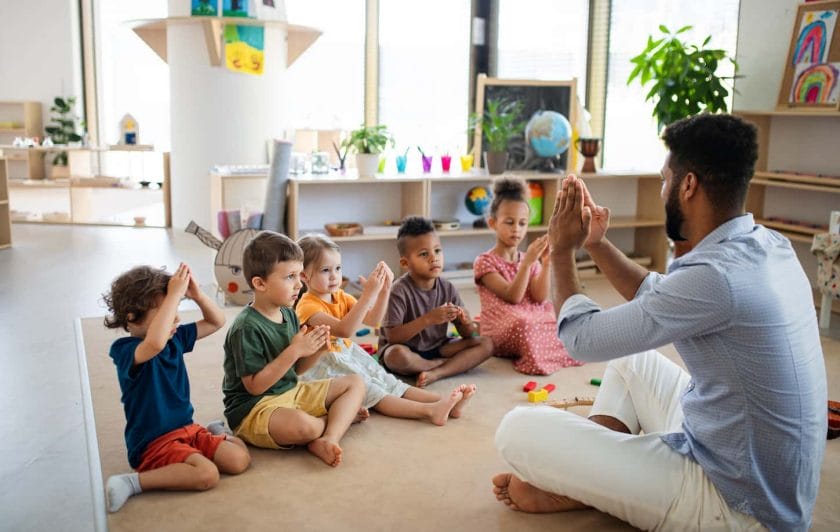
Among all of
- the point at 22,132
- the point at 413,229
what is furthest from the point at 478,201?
the point at 22,132

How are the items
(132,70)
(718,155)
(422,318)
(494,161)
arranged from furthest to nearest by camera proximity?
1. (132,70)
2. (494,161)
3. (422,318)
4. (718,155)

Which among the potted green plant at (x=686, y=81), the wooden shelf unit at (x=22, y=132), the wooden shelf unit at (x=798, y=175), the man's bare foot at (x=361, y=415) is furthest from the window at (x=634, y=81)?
the wooden shelf unit at (x=22, y=132)

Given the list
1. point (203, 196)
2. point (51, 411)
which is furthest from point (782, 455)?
point (203, 196)

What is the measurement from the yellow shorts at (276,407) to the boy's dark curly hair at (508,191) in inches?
47.9

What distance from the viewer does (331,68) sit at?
754cm

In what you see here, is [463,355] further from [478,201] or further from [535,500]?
[478,201]

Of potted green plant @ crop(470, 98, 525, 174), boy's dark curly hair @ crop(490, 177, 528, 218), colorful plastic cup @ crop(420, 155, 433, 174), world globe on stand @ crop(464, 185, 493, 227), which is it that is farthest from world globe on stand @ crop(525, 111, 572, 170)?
boy's dark curly hair @ crop(490, 177, 528, 218)

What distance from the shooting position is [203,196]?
6.81m

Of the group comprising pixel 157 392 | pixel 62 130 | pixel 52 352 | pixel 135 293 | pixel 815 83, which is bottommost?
pixel 52 352

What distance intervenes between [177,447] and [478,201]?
3.08m

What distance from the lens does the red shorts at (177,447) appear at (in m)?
2.27

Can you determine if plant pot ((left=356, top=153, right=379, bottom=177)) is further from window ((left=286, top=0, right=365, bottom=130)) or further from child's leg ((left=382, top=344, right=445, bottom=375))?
window ((left=286, top=0, right=365, bottom=130))

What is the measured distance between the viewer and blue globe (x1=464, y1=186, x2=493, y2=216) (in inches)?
200

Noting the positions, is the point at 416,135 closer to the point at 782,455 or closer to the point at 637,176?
the point at 637,176
